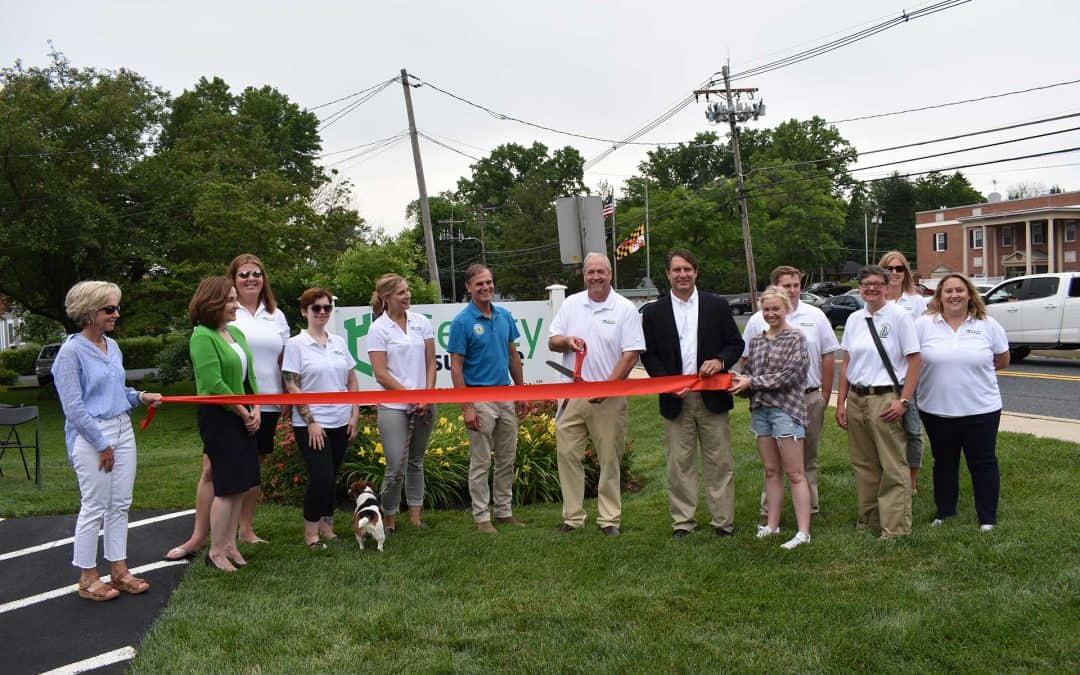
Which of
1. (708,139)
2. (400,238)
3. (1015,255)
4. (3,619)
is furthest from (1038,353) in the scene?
(708,139)

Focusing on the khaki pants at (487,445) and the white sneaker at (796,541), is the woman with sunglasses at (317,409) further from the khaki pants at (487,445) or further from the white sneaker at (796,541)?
the white sneaker at (796,541)

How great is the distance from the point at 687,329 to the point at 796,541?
59.7 inches

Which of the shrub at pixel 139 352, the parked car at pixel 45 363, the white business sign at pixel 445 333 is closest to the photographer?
the white business sign at pixel 445 333

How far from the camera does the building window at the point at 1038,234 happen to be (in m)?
54.7

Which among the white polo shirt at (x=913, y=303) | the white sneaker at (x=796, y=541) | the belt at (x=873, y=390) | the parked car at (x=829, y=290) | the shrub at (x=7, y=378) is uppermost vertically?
the white polo shirt at (x=913, y=303)

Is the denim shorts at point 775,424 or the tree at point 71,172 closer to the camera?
the denim shorts at point 775,424

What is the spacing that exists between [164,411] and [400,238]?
10.5 metres

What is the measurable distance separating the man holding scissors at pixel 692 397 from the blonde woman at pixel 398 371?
1.58m

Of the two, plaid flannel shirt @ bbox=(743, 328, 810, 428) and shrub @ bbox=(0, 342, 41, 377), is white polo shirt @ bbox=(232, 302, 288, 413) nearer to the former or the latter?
plaid flannel shirt @ bbox=(743, 328, 810, 428)

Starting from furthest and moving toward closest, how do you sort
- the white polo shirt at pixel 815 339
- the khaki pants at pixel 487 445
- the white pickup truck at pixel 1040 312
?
the white pickup truck at pixel 1040 312 → the khaki pants at pixel 487 445 → the white polo shirt at pixel 815 339

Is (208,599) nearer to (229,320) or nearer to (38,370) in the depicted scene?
(229,320)

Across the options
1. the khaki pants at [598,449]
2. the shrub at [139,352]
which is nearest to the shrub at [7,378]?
the shrub at [139,352]

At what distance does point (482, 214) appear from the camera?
3132 inches

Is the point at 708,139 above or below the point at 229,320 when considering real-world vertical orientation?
above
